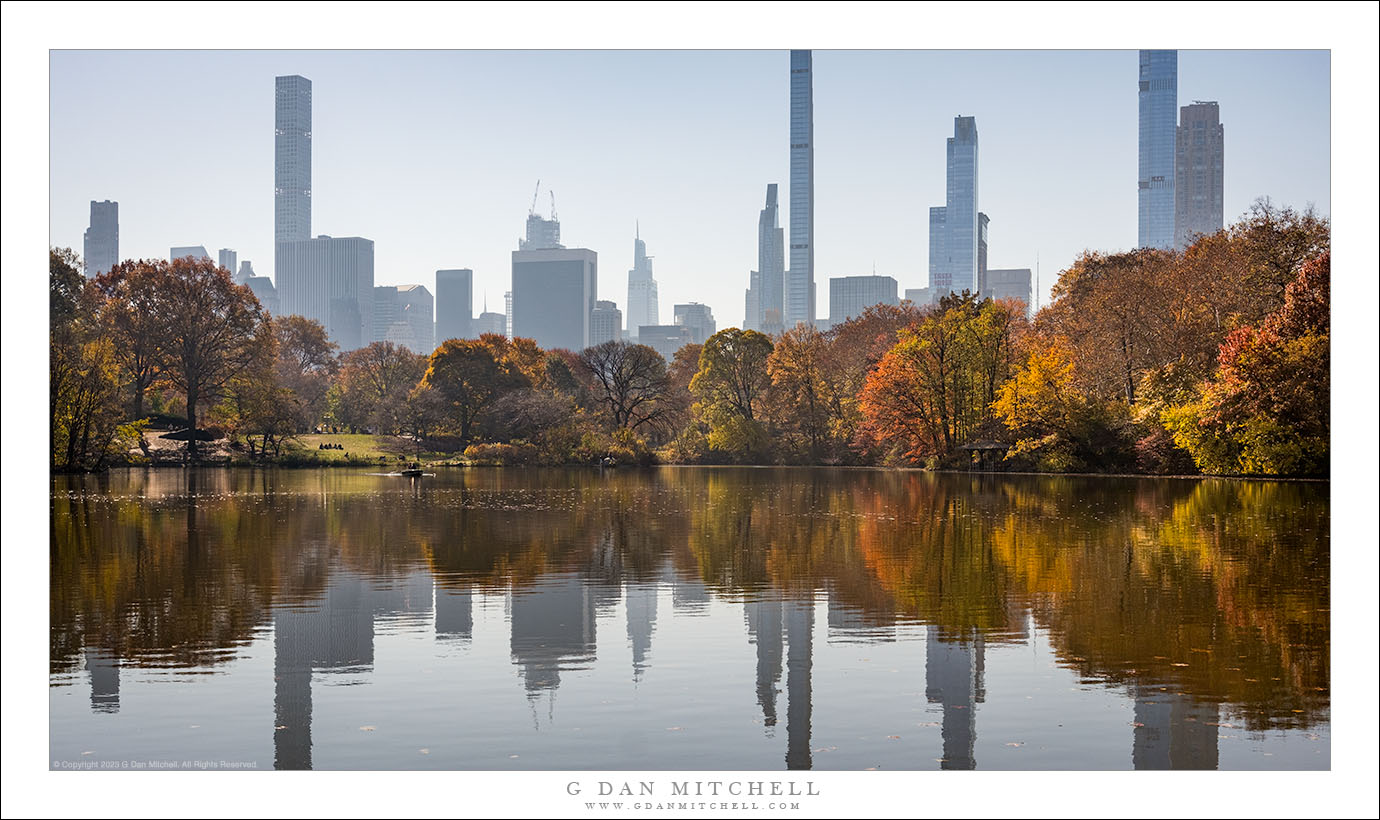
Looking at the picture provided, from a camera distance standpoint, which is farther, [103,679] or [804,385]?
[804,385]

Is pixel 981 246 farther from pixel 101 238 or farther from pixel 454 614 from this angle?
pixel 454 614

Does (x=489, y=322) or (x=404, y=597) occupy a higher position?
(x=489, y=322)

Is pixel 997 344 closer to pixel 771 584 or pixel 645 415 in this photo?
pixel 645 415

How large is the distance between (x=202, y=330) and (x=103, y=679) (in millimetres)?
51960

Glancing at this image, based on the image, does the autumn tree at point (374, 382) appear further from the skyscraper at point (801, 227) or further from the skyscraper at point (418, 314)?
the skyscraper at point (418, 314)

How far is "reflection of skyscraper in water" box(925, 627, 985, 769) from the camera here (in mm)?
7473

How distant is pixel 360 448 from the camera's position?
63938 millimetres

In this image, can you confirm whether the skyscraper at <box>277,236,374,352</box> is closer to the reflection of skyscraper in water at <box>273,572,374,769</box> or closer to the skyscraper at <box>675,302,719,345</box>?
the skyscraper at <box>675,302,719,345</box>

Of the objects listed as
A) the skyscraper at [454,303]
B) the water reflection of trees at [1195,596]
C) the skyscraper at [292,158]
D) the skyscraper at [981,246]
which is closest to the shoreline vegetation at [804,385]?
the skyscraper at [292,158]

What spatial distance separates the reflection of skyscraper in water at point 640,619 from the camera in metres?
9.93

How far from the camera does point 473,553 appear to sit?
58.1 ft

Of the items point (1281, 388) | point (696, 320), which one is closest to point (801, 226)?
point (696, 320)

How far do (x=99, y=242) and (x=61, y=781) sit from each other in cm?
3041

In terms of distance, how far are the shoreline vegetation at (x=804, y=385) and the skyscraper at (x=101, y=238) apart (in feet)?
3.58
